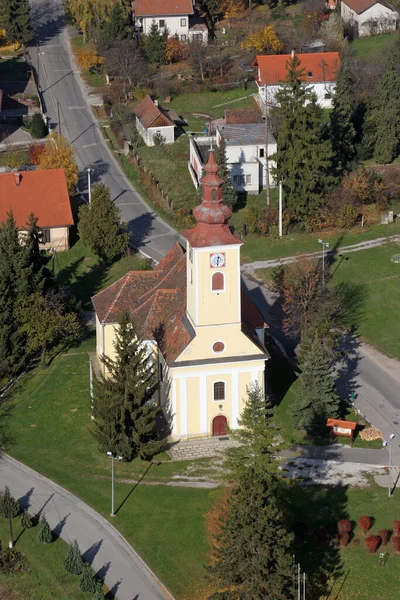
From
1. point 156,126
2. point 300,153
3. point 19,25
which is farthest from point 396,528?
point 19,25

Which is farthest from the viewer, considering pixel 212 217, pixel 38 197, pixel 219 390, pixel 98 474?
pixel 38 197

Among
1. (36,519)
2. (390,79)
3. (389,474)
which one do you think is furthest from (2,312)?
(390,79)

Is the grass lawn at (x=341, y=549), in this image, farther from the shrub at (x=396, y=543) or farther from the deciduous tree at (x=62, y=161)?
the deciduous tree at (x=62, y=161)

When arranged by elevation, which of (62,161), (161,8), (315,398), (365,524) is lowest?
(365,524)

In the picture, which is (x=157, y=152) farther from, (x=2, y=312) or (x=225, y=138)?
(x=2, y=312)

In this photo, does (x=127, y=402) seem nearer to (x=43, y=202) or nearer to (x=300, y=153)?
(x=43, y=202)

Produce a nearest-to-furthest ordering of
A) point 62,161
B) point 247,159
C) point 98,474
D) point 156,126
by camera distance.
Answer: point 98,474
point 247,159
point 62,161
point 156,126

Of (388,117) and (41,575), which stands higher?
(388,117)
